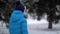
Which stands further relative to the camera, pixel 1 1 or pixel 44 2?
pixel 44 2

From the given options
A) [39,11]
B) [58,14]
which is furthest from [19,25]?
[58,14]

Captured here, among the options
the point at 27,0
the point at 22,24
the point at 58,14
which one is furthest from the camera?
the point at 58,14

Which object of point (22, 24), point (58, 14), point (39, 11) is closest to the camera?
point (22, 24)

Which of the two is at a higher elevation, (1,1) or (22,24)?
(1,1)

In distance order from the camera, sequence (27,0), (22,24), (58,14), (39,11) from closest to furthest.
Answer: (22,24) → (27,0) → (39,11) → (58,14)

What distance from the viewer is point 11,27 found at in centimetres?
519

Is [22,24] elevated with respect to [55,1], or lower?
lower

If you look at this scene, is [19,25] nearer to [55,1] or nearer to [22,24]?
[22,24]

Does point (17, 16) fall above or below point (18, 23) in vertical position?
above

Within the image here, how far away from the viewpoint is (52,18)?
16.8 m

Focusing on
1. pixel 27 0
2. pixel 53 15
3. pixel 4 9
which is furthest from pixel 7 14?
pixel 53 15

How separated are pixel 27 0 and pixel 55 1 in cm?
653

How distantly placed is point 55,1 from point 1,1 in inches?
270

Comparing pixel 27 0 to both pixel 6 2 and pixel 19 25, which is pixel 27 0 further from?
pixel 19 25
